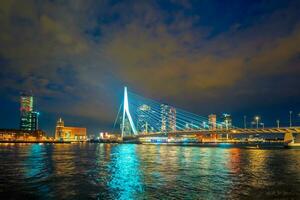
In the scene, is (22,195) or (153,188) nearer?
(22,195)

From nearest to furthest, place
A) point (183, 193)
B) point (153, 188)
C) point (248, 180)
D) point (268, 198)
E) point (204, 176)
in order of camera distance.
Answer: point (268, 198) < point (183, 193) < point (153, 188) < point (248, 180) < point (204, 176)

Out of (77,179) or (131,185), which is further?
(77,179)

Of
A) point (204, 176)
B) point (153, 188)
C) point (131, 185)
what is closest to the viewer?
point (153, 188)

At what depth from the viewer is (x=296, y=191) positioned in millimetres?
18844

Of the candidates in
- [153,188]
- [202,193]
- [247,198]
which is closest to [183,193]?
[202,193]

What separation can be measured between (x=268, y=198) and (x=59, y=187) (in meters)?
13.2

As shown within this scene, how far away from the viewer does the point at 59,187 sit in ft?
67.6

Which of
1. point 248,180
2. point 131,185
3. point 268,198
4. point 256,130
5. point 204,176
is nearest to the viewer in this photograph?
point 268,198

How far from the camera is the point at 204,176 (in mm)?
25969

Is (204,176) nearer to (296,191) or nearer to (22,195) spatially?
(296,191)

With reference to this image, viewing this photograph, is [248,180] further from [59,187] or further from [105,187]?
[59,187]

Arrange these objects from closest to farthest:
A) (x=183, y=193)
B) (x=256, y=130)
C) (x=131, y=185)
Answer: (x=183, y=193), (x=131, y=185), (x=256, y=130)

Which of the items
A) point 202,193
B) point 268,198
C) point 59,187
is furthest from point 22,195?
point 268,198

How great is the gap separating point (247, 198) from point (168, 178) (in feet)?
28.5
